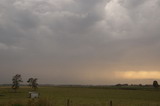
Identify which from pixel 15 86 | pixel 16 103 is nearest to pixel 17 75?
pixel 15 86

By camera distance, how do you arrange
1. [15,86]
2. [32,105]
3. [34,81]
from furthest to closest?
[34,81] < [15,86] < [32,105]

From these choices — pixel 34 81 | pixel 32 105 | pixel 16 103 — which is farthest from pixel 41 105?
pixel 34 81

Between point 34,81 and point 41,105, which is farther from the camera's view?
point 34,81

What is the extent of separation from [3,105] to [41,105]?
127 inches

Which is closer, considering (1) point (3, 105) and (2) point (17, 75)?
(1) point (3, 105)

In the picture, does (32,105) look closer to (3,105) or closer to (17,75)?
(3,105)

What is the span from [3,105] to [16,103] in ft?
4.43

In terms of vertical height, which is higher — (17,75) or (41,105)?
(17,75)

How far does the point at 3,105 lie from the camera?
74.0ft

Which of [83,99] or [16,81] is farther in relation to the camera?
[16,81]

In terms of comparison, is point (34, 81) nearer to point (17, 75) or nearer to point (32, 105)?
point (17, 75)

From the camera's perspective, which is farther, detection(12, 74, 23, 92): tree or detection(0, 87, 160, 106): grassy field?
detection(12, 74, 23, 92): tree

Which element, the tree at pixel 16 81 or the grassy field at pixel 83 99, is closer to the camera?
the grassy field at pixel 83 99

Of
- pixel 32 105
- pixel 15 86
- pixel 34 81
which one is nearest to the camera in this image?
pixel 32 105
